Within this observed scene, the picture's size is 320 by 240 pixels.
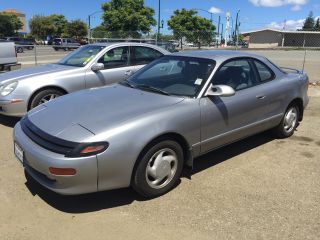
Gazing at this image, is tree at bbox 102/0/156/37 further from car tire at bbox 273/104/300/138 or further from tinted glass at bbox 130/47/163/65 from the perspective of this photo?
car tire at bbox 273/104/300/138

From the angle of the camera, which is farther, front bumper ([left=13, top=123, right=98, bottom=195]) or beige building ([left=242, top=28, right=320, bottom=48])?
beige building ([left=242, top=28, right=320, bottom=48])

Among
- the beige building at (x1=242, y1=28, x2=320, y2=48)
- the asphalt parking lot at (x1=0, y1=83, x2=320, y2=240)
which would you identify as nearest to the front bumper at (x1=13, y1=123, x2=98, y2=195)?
the asphalt parking lot at (x1=0, y1=83, x2=320, y2=240)

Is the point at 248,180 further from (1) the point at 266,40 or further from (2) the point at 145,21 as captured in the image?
(1) the point at 266,40

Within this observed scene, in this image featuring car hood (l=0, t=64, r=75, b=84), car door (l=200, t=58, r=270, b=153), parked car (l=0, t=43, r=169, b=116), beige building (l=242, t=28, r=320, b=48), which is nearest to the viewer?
car door (l=200, t=58, r=270, b=153)

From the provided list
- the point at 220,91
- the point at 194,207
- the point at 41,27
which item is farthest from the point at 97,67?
the point at 41,27

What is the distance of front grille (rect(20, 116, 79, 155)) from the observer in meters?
3.35

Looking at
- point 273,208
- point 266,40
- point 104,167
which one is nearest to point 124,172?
point 104,167

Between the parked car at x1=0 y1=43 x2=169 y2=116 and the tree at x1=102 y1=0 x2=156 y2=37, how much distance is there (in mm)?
36301

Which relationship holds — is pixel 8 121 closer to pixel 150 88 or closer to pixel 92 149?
pixel 150 88

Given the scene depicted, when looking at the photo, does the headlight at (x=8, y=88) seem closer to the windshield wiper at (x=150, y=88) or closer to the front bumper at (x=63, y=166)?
the windshield wiper at (x=150, y=88)

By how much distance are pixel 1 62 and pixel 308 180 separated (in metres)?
10.9

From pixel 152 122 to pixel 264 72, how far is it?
7.95ft

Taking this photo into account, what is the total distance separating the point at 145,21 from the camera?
1724 inches

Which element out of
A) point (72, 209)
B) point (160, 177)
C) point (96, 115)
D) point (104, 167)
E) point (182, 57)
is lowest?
point (72, 209)
